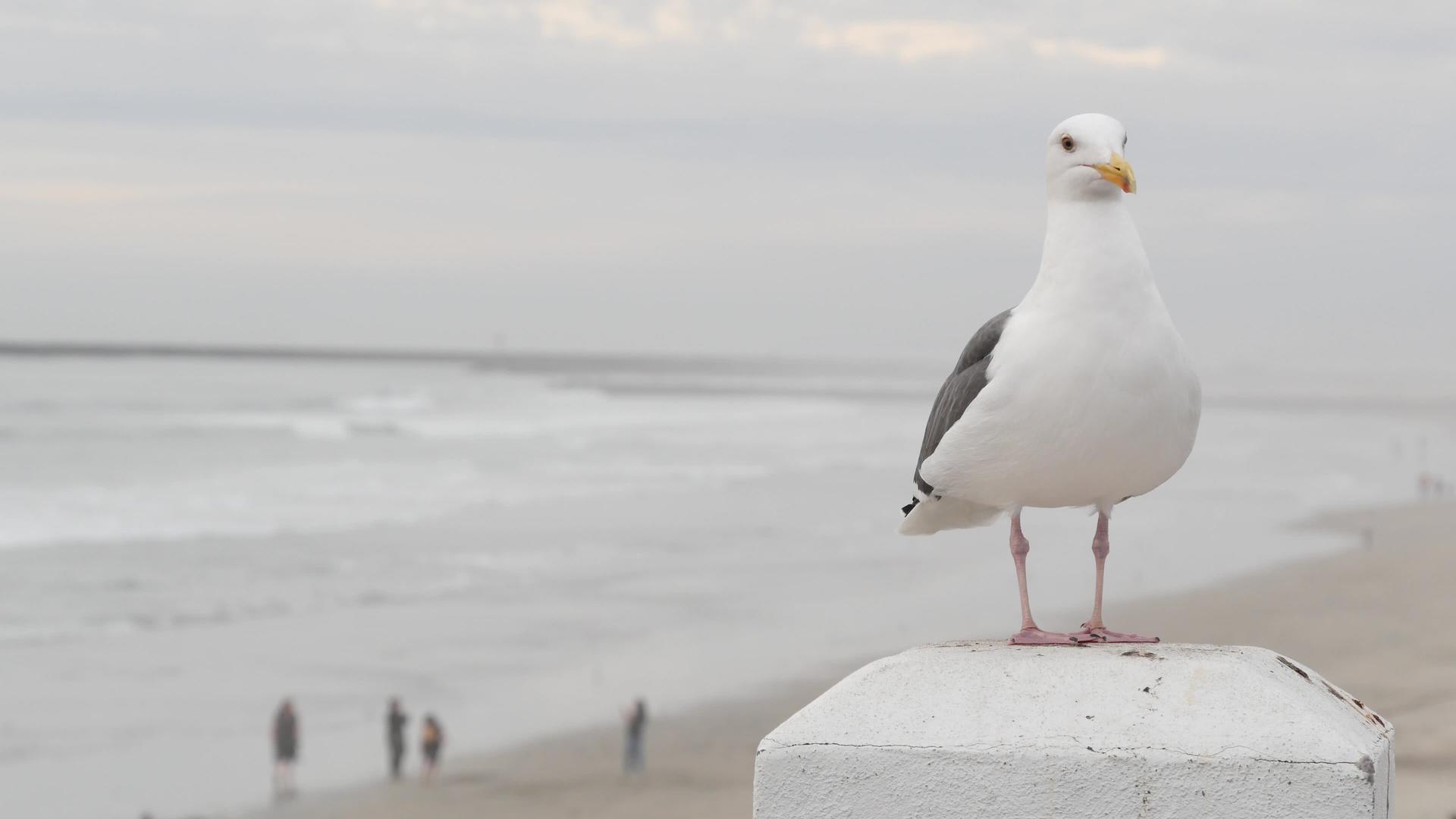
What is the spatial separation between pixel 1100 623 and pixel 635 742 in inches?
505

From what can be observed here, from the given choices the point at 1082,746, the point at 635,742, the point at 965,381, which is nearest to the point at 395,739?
the point at 635,742

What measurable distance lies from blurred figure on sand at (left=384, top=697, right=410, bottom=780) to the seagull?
1307 centimetres

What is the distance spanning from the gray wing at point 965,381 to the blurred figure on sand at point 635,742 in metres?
12.6

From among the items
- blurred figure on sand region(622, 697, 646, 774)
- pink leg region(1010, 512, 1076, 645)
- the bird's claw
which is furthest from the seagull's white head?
blurred figure on sand region(622, 697, 646, 774)

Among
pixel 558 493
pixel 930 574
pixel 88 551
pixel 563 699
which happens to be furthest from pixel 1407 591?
pixel 88 551

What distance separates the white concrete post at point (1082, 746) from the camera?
3318mm

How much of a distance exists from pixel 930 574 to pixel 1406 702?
370 inches

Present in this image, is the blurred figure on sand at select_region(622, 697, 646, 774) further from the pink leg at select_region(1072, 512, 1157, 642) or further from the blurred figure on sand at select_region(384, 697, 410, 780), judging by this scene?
the pink leg at select_region(1072, 512, 1157, 642)

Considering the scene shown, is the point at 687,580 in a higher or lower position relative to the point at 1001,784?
lower

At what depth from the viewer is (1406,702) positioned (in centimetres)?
1750

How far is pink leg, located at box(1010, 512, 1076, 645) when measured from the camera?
4113mm

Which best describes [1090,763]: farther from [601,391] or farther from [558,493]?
[601,391]

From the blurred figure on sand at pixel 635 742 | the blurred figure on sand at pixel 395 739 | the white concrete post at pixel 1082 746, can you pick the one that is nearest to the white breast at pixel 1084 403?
the white concrete post at pixel 1082 746

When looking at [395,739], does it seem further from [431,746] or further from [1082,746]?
[1082,746]
